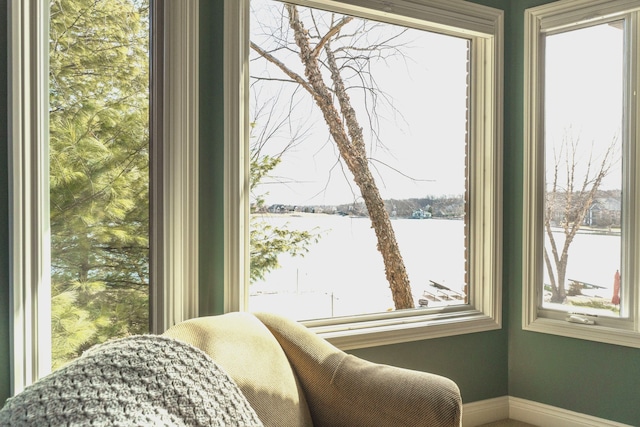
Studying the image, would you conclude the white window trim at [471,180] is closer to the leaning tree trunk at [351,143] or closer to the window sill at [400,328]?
the window sill at [400,328]

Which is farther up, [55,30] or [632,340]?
[55,30]

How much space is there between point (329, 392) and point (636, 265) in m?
1.88

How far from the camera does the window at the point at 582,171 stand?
9.70 ft

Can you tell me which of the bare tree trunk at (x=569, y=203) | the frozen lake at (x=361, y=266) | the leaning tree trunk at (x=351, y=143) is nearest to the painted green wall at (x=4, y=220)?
the frozen lake at (x=361, y=266)

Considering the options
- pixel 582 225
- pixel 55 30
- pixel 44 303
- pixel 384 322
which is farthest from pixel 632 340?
pixel 55 30

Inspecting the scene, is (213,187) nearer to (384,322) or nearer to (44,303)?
(44,303)

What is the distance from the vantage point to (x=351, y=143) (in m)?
2.91

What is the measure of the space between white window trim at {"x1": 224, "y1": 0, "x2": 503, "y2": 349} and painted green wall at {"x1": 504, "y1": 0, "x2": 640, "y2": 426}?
10cm

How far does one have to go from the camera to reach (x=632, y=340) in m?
2.88

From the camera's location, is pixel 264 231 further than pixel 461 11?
No

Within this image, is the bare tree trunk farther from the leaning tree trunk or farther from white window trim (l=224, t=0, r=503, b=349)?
the leaning tree trunk

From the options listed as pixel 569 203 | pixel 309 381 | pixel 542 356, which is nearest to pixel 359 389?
pixel 309 381

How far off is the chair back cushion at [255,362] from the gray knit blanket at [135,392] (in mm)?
339

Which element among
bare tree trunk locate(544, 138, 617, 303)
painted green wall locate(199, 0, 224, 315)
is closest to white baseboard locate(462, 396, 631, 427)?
bare tree trunk locate(544, 138, 617, 303)
